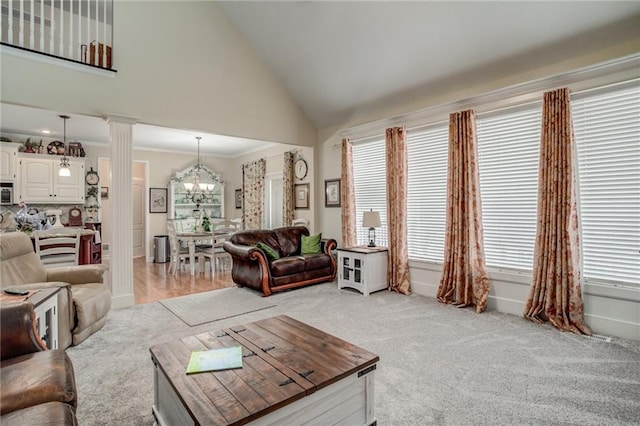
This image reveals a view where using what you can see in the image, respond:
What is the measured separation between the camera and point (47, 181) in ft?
20.7

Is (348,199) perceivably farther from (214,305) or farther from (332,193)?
(214,305)

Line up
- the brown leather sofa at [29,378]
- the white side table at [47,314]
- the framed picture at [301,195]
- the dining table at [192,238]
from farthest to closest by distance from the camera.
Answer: the framed picture at [301,195], the dining table at [192,238], the white side table at [47,314], the brown leather sofa at [29,378]

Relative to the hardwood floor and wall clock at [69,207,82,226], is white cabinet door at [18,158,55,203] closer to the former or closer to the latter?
wall clock at [69,207,82,226]

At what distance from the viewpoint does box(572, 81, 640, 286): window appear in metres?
2.98

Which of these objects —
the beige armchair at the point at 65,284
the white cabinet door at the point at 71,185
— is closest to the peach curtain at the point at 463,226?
the beige armchair at the point at 65,284

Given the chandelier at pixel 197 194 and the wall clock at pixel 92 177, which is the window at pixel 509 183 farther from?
the wall clock at pixel 92 177

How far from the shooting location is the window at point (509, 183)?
11.8 ft

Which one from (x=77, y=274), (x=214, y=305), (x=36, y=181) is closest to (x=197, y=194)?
(x=36, y=181)

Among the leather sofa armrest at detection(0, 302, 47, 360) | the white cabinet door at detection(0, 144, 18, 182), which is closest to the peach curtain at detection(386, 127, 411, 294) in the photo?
the leather sofa armrest at detection(0, 302, 47, 360)

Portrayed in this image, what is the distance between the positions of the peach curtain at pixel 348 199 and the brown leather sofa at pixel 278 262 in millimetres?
302

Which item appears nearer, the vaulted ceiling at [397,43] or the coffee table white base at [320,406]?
the coffee table white base at [320,406]

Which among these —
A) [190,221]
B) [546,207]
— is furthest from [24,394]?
[190,221]

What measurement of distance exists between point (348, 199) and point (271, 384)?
169 inches

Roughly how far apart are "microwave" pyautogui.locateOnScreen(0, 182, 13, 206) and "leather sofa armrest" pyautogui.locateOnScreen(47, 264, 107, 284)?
13.2 feet
